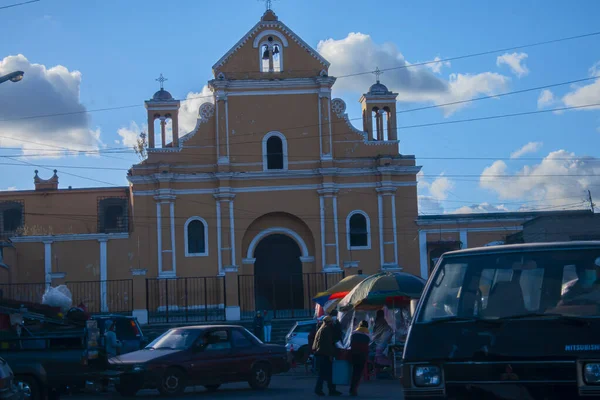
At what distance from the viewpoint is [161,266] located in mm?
36219

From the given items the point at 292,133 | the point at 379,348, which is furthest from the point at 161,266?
the point at 379,348

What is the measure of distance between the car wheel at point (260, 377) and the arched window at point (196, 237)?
19.8m

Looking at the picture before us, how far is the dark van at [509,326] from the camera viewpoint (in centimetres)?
591

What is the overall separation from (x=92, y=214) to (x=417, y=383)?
41758mm

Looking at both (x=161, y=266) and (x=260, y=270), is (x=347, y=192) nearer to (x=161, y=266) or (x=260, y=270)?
(x=260, y=270)

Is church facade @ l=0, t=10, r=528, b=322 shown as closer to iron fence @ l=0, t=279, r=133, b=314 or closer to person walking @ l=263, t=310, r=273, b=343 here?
iron fence @ l=0, t=279, r=133, b=314

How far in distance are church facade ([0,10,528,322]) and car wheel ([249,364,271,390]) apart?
60.6 feet

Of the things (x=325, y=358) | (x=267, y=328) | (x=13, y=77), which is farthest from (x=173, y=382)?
(x=267, y=328)

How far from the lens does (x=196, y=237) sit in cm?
3706

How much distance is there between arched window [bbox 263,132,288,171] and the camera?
3734 cm

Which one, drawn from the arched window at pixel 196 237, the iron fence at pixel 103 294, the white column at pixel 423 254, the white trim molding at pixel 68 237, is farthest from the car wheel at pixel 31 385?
the white column at pixel 423 254

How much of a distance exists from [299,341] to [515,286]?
58.6ft

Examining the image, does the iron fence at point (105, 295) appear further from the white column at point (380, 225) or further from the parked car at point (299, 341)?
the parked car at point (299, 341)

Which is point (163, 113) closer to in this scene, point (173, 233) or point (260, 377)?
point (173, 233)
